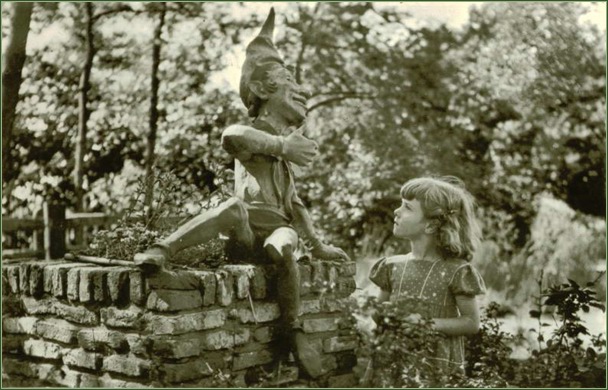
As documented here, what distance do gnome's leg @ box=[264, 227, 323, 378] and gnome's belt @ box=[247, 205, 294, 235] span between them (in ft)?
0.42

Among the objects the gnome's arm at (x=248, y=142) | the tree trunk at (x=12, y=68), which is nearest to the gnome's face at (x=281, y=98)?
the gnome's arm at (x=248, y=142)

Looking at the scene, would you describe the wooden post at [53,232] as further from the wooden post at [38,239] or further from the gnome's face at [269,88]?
the gnome's face at [269,88]

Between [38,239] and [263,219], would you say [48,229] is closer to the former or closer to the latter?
[38,239]

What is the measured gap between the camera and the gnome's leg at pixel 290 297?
390 centimetres

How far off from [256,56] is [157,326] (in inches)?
68.4

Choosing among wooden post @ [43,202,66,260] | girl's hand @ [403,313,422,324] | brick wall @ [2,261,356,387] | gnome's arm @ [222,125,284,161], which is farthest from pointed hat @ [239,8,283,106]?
wooden post @ [43,202,66,260]

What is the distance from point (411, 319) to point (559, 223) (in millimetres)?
11683

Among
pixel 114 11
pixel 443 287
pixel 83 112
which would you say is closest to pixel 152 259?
pixel 443 287

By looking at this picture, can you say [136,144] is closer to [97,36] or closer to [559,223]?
[97,36]

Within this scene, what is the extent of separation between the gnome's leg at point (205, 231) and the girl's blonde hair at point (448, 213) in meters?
0.90

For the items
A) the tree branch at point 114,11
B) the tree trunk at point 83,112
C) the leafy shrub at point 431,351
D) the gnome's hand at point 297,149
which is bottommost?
the leafy shrub at point 431,351

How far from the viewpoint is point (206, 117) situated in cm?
1086

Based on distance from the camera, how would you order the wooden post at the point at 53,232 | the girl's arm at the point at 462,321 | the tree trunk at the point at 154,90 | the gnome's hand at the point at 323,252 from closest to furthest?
the girl's arm at the point at 462,321
the gnome's hand at the point at 323,252
the wooden post at the point at 53,232
the tree trunk at the point at 154,90

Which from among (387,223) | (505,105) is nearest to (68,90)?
(387,223)
